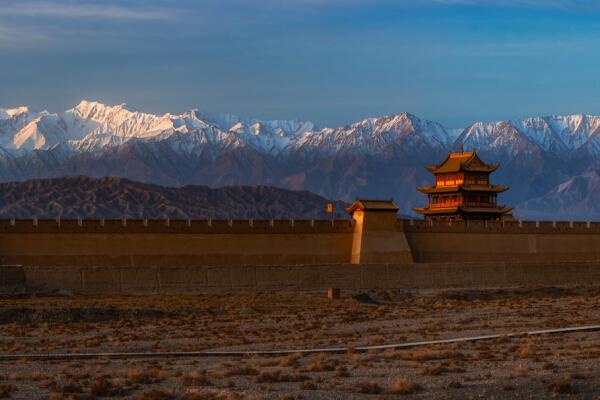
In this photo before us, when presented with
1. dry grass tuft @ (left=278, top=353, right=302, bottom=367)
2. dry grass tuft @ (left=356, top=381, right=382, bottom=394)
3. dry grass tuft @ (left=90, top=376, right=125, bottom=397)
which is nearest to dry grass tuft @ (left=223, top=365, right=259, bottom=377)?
dry grass tuft @ (left=278, top=353, right=302, bottom=367)

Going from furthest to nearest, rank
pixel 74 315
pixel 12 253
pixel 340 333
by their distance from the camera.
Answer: pixel 12 253
pixel 74 315
pixel 340 333

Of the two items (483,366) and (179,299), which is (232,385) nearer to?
(483,366)

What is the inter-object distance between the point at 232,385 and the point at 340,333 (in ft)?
42.4

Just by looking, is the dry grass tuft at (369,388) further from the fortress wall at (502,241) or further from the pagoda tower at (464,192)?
the pagoda tower at (464,192)

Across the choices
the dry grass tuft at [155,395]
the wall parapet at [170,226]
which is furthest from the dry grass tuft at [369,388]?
the wall parapet at [170,226]

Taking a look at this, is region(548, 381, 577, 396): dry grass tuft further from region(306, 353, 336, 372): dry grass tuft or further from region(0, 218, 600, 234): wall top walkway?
region(0, 218, 600, 234): wall top walkway

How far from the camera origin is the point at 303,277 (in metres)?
59.8

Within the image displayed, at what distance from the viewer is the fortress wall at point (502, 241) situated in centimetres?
6825

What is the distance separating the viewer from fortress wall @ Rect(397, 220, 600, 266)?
6825 centimetres

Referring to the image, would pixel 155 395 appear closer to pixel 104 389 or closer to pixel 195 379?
pixel 104 389

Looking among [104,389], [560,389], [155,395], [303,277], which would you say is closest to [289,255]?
[303,277]

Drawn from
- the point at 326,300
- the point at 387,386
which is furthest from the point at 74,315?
the point at 387,386

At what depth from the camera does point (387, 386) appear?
22.3 metres

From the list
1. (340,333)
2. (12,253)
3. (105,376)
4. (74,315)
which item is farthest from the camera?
(12,253)
